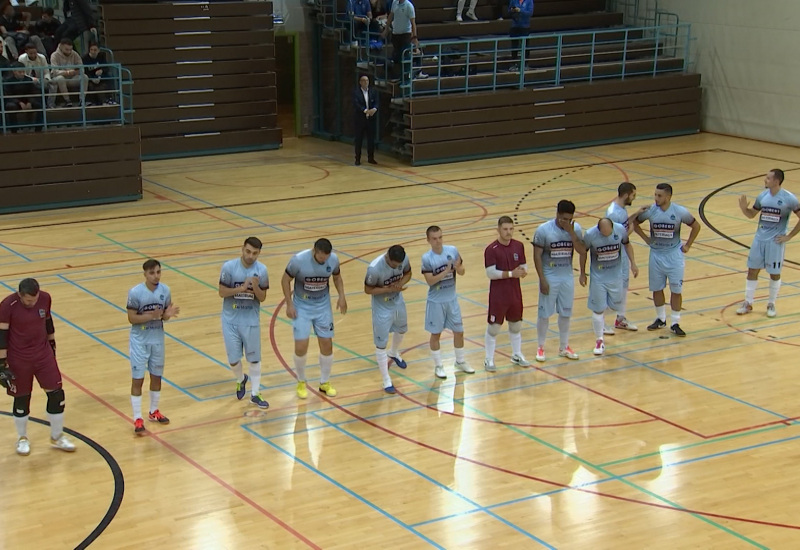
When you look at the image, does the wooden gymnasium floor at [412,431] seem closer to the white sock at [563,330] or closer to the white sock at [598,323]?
the white sock at [563,330]

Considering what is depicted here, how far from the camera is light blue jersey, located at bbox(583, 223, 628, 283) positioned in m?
14.4

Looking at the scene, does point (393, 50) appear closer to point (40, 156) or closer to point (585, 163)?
point (585, 163)

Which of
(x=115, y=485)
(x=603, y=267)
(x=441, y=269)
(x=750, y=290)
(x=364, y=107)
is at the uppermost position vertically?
(x=364, y=107)

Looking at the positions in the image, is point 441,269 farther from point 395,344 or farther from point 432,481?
point 432,481

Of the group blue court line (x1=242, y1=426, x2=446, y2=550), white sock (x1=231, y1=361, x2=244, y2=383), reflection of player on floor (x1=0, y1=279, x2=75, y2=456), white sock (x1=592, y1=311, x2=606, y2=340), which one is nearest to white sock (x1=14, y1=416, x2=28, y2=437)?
reflection of player on floor (x1=0, y1=279, x2=75, y2=456)

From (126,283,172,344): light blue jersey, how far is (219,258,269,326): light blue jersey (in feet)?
2.25

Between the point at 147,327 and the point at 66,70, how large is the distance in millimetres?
12673

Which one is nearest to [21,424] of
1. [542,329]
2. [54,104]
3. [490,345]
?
[490,345]

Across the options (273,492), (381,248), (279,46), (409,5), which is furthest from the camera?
(279,46)

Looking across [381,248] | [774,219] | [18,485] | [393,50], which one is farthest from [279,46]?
[18,485]

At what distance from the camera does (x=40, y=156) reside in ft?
74.6

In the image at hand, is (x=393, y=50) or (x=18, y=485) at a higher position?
(x=393, y=50)

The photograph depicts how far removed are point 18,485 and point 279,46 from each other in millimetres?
22681

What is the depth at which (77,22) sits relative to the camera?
2572 centimetres
